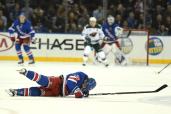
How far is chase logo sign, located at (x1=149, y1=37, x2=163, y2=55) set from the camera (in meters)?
16.6

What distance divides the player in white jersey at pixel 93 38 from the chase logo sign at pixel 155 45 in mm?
1891

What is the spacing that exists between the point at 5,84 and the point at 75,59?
272 inches

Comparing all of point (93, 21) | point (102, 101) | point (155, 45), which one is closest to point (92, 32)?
point (93, 21)

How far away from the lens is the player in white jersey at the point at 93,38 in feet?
49.3

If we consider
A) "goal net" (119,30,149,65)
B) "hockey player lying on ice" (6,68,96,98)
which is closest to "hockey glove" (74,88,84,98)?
"hockey player lying on ice" (6,68,96,98)

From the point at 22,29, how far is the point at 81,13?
2613 mm

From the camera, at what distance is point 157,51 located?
16672 mm

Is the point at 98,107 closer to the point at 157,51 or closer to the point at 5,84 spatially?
→ the point at 5,84

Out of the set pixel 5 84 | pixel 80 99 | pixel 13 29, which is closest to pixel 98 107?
pixel 80 99

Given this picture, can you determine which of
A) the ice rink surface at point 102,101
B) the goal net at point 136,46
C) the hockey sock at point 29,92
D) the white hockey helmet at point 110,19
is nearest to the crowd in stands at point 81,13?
the goal net at point 136,46

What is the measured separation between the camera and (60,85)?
26.3 feet

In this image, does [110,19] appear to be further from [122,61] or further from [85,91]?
[85,91]

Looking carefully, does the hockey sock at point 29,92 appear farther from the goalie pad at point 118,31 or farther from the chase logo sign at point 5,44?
the chase logo sign at point 5,44

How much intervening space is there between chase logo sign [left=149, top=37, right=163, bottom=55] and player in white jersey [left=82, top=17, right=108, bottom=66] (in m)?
1.89
